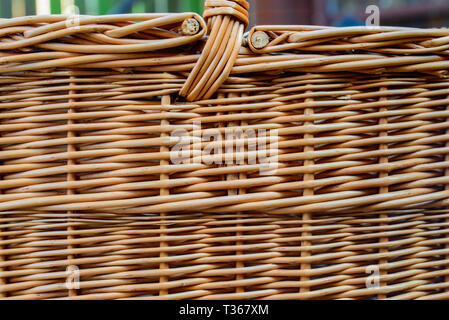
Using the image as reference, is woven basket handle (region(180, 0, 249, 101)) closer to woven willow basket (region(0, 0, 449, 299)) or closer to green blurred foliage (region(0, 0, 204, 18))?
woven willow basket (region(0, 0, 449, 299))

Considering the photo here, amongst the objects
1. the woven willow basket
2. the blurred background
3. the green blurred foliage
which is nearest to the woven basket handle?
the woven willow basket

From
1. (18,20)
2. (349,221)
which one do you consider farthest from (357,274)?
(18,20)

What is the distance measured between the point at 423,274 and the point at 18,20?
61 cm

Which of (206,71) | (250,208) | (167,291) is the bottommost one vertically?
(167,291)

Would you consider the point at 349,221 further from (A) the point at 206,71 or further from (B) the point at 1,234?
(B) the point at 1,234

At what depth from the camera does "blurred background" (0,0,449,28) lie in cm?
109

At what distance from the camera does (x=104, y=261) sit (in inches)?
16.2

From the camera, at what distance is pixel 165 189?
0.41 m

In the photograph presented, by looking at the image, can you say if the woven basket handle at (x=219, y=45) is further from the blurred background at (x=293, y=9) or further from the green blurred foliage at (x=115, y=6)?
the green blurred foliage at (x=115, y=6)

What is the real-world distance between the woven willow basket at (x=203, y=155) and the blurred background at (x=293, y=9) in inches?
27.6

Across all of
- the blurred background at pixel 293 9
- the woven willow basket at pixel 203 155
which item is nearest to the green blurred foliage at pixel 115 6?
the blurred background at pixel 293 9

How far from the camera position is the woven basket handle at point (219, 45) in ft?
1.25

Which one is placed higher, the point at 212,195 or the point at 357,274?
the point at 212,195

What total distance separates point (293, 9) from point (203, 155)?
3.21ft
